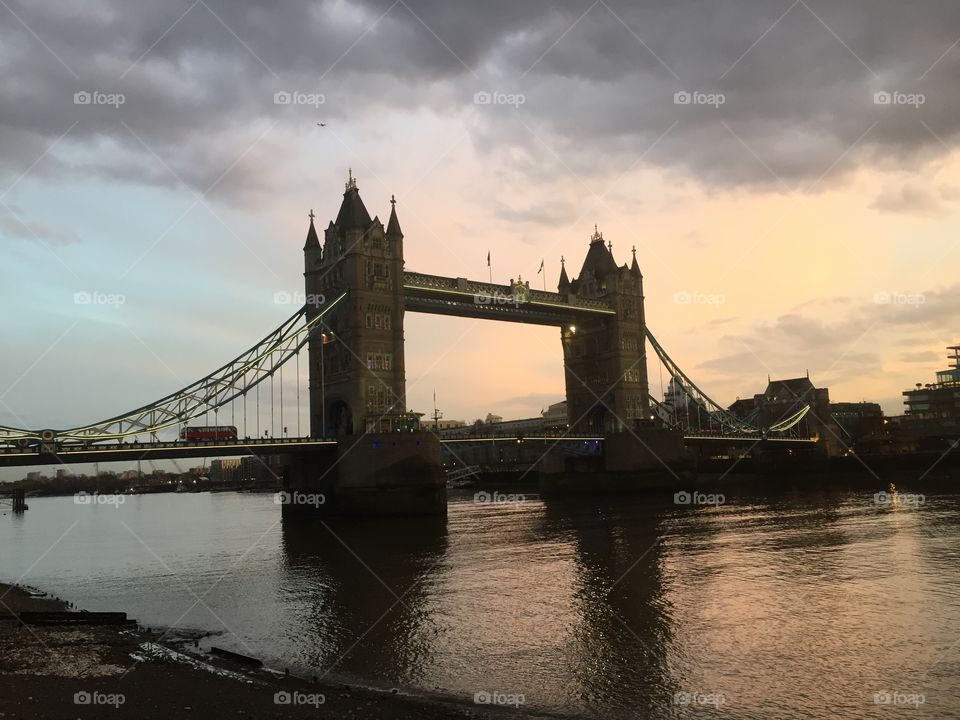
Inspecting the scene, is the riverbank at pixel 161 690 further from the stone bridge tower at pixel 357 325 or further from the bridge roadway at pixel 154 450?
the stone bridge tower at pixel 357 325

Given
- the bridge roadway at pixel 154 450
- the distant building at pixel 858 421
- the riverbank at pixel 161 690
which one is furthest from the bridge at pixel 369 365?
the distant building at pixel 858 421

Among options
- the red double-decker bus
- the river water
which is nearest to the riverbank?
the river water

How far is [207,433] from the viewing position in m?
53.4

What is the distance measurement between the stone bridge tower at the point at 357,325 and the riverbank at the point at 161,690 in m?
38.7

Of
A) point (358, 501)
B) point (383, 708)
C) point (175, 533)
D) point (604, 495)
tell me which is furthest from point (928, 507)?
point (175, 533)

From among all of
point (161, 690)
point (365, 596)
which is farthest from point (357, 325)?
point (161, 690)

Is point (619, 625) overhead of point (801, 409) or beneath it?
beneath

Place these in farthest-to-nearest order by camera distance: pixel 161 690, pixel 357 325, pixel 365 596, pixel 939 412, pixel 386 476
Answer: pixel 939 412, pixel 357 325, pixel 386 476, pixel 365 596, pixel 161 690

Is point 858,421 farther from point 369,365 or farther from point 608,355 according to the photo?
point 369,365

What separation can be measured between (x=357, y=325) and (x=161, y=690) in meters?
44.7

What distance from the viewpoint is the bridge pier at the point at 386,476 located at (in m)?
52.7

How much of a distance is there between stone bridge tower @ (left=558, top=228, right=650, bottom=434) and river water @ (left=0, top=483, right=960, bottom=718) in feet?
110

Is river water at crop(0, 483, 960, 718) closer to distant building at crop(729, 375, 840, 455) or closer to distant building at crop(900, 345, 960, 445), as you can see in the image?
distant building at crop(729, 375, 840, 455)

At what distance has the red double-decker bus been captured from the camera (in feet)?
169
